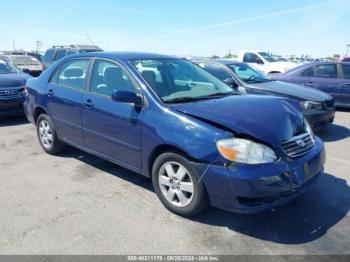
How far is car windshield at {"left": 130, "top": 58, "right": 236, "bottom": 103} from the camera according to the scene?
3.92 m

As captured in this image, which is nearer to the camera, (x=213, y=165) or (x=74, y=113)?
(x=213, y=165)

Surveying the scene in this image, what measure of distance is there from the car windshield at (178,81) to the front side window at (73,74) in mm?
890

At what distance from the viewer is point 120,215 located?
3.60m

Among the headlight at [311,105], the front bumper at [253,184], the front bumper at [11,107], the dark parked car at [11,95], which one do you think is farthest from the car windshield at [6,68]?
the front bumper at [253,184]

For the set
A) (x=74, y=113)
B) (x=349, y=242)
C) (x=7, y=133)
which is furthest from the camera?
(x=7, y=133)

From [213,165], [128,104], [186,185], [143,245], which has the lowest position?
[143,245]

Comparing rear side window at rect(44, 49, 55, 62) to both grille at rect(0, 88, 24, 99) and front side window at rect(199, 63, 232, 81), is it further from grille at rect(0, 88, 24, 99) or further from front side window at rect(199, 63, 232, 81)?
front side window at rect(199, 63, 232, 81)

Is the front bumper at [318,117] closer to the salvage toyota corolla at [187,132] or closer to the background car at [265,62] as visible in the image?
the salvage toyota corolla at [187,132]

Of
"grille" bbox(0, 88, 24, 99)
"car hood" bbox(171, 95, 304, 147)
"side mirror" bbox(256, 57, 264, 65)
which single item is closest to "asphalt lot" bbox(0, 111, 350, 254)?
"car hood" bbox(171, 95, 304, 147)

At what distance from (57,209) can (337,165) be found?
155 inches

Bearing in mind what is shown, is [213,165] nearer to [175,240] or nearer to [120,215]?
[175,240]

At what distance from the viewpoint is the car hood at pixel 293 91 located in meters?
6.67

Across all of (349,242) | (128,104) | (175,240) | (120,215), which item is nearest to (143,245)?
(175,240)

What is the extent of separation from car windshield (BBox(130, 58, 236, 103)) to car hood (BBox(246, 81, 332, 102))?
2.61 metres
